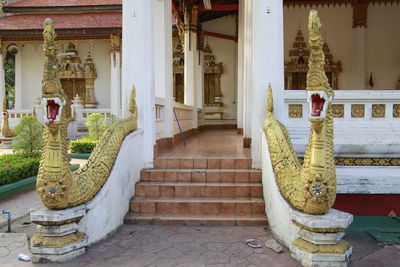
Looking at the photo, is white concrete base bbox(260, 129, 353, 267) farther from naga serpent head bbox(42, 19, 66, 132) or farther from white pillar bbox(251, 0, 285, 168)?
naga serpent head bbox(42, 19, 66, 132)

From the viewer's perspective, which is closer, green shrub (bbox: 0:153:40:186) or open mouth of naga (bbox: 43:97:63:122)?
open mouth of naga (bbox: 43:97:63:122)

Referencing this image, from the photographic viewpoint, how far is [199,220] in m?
4.42

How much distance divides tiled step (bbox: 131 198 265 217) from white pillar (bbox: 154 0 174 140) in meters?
2.64

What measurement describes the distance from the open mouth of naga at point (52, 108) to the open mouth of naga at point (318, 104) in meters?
2.25

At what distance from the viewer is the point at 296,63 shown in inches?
465

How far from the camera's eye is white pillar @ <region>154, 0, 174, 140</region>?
688 centimetres

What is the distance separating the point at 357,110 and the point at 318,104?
2.39 meters

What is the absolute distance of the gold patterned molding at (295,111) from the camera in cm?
515

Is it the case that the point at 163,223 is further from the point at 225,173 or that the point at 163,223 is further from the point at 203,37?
the point at 203,37

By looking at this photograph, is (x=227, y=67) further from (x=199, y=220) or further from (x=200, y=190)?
(x=199, y=220)

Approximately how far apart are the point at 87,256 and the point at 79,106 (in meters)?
12.6

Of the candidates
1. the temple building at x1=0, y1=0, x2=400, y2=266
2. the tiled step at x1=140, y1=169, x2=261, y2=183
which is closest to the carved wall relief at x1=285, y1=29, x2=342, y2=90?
the temple building at x1=0, y1=0, x2=400, y2=266

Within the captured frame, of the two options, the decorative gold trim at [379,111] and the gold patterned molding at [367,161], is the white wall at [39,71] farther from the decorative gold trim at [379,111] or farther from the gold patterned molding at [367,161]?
the gold patterned molding at [367,161]

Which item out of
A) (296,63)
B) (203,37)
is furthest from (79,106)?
(296,63)
